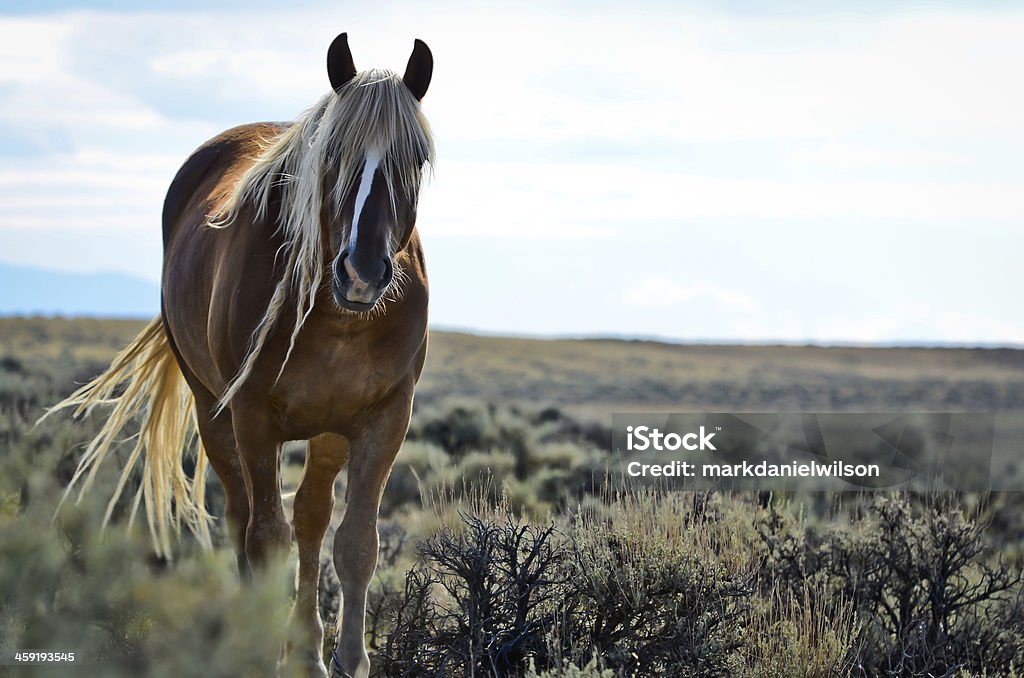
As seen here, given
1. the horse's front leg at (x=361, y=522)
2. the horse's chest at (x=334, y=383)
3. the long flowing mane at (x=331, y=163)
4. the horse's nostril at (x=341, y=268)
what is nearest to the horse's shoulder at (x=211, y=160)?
the long flowing mane at (x=331, y=163)

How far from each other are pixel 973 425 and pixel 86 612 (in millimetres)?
32854

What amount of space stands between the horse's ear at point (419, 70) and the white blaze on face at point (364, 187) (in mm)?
528

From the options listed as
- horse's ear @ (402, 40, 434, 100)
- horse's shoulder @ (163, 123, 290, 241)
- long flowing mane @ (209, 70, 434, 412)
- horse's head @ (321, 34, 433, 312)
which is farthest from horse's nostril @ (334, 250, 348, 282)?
horse's shoulder @ (163, 123, 290, 241)

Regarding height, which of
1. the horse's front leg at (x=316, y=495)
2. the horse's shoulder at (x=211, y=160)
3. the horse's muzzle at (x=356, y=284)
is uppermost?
the horse's shoulder at (x=211, y=160)

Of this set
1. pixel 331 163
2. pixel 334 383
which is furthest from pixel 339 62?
pixel 334 383

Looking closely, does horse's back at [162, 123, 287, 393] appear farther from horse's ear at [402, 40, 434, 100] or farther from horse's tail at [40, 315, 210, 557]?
horse's ear at [402, 40, 434, 100]

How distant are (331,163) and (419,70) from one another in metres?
0.63

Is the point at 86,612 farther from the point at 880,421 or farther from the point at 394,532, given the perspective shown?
the point at 880,421

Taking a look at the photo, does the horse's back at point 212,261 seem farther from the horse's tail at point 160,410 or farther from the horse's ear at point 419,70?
the horse's ear at point 419,70

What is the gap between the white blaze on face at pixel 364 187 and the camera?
415 centimetres

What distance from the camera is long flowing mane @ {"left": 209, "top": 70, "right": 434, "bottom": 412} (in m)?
4.41

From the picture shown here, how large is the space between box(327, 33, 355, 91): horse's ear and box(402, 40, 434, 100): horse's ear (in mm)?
243

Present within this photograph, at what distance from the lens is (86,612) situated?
2.23 meters

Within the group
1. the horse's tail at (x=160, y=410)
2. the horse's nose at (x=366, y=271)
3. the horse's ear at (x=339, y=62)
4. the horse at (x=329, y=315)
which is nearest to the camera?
the horse's nose at (x=366, y=271)
